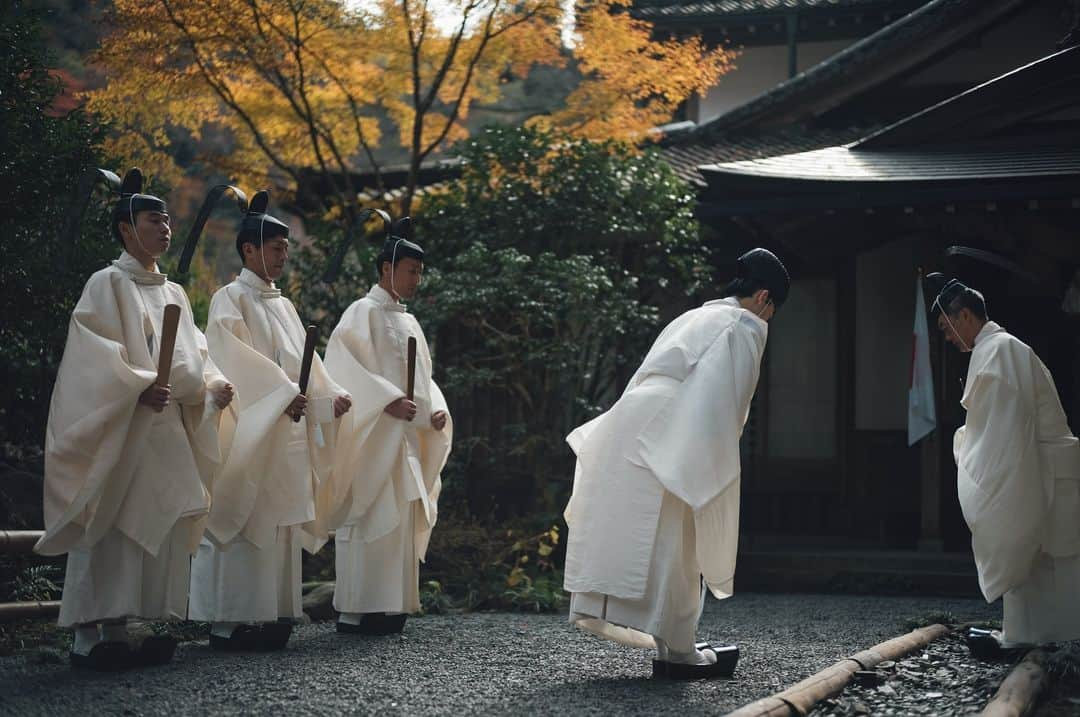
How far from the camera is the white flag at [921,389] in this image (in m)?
9.84

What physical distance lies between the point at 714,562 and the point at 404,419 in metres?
2.37

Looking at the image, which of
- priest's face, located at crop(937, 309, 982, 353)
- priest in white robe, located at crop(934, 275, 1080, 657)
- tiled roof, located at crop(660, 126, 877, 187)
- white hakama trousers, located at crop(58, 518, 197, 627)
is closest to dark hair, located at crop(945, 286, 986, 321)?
priest's face, located at crop(937, 309, 982, 353)

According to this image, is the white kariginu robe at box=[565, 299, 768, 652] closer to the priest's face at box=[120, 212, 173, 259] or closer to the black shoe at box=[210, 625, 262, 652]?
the black shoe at box=[210, 625, 262, 652]

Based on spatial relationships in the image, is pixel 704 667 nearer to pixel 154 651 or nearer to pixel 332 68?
pixel 154 651

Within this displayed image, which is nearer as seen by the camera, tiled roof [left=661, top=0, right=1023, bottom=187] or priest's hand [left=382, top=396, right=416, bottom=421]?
priest's hand [left=382, top=396, right=416, bottom=421]

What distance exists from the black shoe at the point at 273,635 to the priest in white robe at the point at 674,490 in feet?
5.56

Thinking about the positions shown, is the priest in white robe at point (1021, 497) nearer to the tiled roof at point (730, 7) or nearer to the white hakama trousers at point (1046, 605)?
the white hakama trousers at point (1046, 605)

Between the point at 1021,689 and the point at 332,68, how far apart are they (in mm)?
9519

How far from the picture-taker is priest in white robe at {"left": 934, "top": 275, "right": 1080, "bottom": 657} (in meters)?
5.91

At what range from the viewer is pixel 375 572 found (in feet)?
22.3

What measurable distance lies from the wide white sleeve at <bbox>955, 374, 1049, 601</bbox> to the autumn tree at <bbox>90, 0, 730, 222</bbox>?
6.98 metres

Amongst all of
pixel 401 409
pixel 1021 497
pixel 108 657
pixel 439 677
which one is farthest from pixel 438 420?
pixel 1021 497

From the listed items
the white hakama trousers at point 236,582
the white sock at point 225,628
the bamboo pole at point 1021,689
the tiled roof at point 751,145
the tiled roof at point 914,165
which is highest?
the tiled roof at point 751,145

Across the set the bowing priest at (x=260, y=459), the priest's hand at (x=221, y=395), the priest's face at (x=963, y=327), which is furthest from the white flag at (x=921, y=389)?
the priest's hand at (x=221, y=395)
